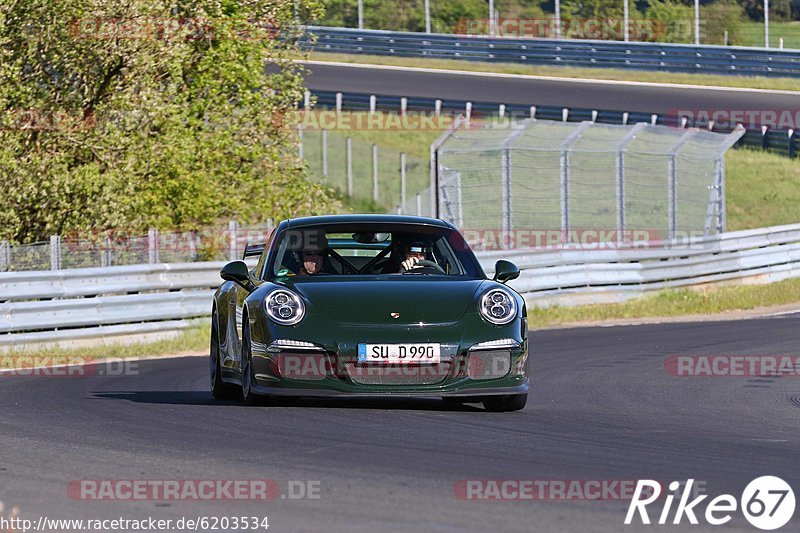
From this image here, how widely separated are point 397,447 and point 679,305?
50.9 feet

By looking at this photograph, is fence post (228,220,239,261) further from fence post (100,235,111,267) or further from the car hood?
the car hood

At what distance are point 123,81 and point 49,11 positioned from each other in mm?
1420

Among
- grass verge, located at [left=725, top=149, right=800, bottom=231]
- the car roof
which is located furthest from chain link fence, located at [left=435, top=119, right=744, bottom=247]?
the car roof

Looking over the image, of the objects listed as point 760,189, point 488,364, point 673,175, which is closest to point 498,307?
point 488,364

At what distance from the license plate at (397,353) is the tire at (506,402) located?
0.75 meters

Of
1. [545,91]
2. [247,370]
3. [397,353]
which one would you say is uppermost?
[397,353]

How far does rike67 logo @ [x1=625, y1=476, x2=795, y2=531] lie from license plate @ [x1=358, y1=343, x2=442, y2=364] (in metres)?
2.74

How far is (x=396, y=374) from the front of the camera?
8977 millimetres

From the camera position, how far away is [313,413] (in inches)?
359

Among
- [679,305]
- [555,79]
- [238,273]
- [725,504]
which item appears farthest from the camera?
[555,79]

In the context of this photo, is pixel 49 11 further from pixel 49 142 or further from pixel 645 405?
pixel 645 405

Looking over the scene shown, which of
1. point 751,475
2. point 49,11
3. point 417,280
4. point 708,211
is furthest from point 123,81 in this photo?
point 751,475

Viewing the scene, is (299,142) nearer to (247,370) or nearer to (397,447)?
(247,370)

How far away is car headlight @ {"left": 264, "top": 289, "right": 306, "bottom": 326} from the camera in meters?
9.13
